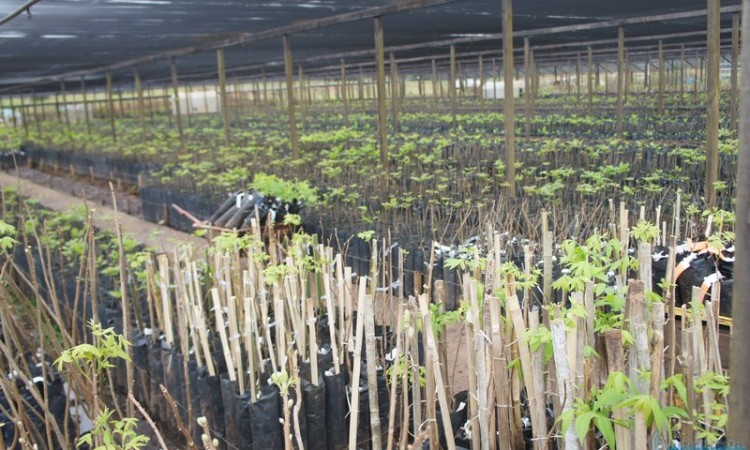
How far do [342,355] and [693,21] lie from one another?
1010 centimetres

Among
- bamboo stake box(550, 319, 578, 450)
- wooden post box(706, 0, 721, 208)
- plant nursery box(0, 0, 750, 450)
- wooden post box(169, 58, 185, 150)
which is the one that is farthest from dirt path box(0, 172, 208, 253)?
wooden post box(706, 0, 721, 208)

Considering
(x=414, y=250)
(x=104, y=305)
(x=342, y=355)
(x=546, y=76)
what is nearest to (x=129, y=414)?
(x=342, y=355)

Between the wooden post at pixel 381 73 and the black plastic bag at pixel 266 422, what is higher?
the wooden post at pixel 381 73

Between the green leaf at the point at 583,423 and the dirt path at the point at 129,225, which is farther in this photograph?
the dirt path at the point at 129,225

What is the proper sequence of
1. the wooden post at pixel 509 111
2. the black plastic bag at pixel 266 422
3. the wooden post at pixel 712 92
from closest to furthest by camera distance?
the black plastic bag at pixel 266 422 < the wooden post at pixel 712 92 < the wooden post at pixel 509 111

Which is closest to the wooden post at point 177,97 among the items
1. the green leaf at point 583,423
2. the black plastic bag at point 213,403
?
the black plastic bag at point 213,403

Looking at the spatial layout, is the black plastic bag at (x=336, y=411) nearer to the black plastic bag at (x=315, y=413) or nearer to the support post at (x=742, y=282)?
the black plastic bag at (x=315, y=413)

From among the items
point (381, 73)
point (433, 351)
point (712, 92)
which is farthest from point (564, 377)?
point (381, 73)

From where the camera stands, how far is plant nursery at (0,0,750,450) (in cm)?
217

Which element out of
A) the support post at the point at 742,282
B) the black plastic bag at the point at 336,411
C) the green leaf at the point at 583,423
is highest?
the support post at the point at 742,282

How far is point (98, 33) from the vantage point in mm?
9023

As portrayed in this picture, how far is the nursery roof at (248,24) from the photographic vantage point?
709 cm

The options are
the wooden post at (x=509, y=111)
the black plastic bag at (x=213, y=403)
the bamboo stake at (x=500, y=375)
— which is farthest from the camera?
the wooden post at (x=509, y=111)

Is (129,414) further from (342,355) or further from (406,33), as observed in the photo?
(406,33)
